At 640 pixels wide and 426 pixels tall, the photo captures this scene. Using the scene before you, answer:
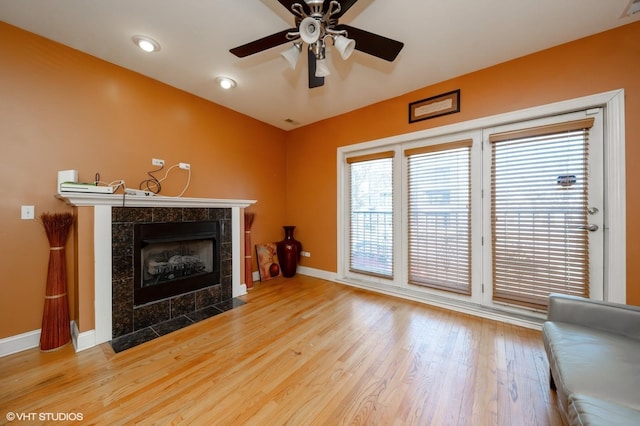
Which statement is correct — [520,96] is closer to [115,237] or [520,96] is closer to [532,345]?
[532,345]

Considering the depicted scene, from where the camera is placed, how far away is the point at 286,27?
6.56 ft

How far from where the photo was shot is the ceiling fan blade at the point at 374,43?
153cm

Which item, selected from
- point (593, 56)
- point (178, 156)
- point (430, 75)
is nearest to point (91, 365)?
point (178, 156)

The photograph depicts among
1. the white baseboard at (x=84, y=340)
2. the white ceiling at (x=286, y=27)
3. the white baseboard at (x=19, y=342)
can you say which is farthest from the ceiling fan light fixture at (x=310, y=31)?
the white baseboard at (x=19, y=342)

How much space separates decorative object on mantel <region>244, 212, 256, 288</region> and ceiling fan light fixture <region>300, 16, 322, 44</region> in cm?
259

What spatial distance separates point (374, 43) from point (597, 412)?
85.9 inches

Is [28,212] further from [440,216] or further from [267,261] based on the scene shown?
[440,216]

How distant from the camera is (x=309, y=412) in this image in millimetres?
1356

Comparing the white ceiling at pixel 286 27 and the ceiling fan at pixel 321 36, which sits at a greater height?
the white ceiling at pixel 286 27

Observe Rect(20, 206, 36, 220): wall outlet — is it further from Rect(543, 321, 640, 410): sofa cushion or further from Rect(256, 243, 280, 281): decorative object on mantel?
Rect(543, 321, 640, 410): sofa cushion

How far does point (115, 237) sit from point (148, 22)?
6.08ft

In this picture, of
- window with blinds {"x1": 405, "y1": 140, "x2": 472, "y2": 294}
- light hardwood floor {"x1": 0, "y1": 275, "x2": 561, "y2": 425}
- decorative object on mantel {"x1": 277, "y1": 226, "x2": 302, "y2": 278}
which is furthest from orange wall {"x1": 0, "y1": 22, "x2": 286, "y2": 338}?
window with blinds {"x1": 405, "y1": 140, "x2": 472, "y2": 294}

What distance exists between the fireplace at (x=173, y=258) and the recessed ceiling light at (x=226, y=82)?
164cm

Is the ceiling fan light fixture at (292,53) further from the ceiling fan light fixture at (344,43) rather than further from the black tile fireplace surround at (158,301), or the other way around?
the black tile fireplace surround at (158,301)
